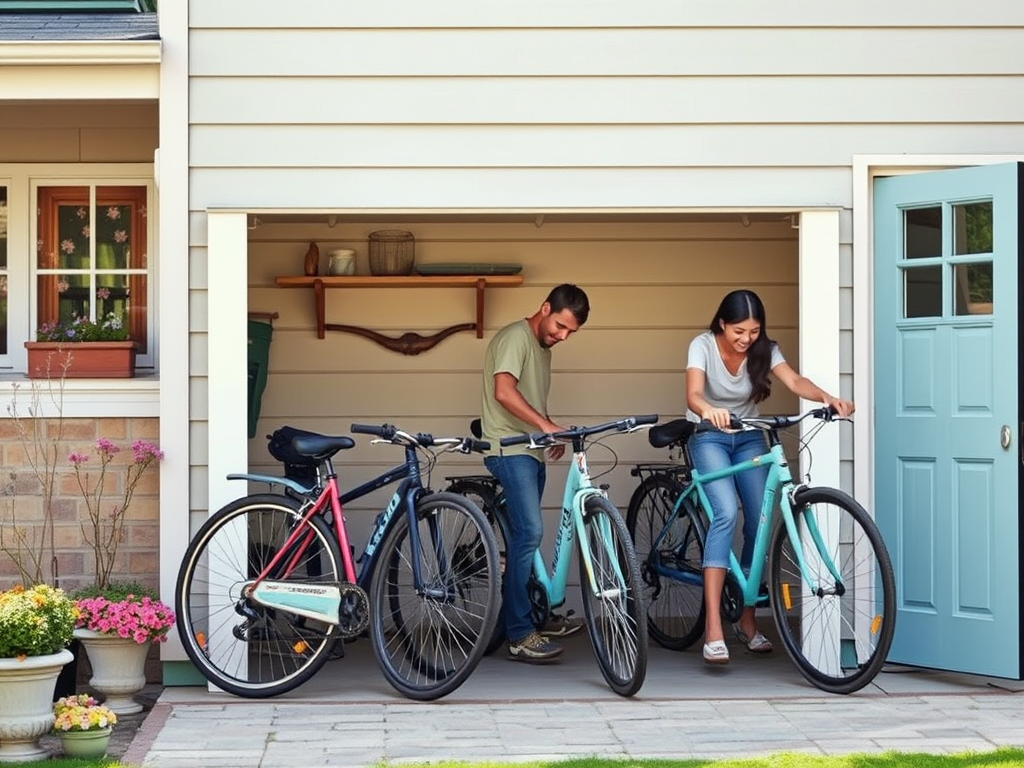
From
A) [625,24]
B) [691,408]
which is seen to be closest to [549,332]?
[691,408]

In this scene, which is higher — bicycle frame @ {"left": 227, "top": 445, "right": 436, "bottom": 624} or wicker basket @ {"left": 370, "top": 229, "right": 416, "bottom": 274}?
wicker basket @ {"left": 370, "top": 229, "right": 416, "bottom": 274}

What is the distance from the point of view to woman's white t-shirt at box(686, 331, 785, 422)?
5.72 meters

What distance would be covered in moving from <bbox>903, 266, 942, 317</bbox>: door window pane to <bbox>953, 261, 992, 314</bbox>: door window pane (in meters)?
0.07

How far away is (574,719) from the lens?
16.1 feet

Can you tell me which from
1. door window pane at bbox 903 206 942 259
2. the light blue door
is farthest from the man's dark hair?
door window pane at bbox 903 206 942 259

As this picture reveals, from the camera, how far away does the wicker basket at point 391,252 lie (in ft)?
22.4

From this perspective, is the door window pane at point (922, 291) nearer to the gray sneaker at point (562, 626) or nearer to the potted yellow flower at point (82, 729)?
the gray sneaker at point (562, 626)

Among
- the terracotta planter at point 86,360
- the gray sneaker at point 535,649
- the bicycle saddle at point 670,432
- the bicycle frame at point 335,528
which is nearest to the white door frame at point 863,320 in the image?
the bicycle saddle at point 670,432

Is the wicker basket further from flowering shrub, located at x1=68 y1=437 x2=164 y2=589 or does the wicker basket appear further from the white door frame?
the white door frame

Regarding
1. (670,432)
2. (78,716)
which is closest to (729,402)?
(670,432)

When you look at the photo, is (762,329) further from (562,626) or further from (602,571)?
(562,626)

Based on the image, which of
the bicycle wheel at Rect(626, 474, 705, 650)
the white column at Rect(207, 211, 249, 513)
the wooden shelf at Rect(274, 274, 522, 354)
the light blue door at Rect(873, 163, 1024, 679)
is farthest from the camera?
the wooden shelf at Rect(274, 274, 522, 354)

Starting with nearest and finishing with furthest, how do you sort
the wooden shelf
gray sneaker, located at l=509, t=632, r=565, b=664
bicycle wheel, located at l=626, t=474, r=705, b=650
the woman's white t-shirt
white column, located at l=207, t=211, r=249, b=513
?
1. white column, located at l=207, t=211, r=249, b=513
2. the woman's white t-shirt
3. gray sneaker, located at l=509, t=632, r=565, b=664
4. bicycle wheel, located at l=626, t=474, r=705, b=650
5. the wooden shelf

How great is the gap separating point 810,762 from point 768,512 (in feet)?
4.55
